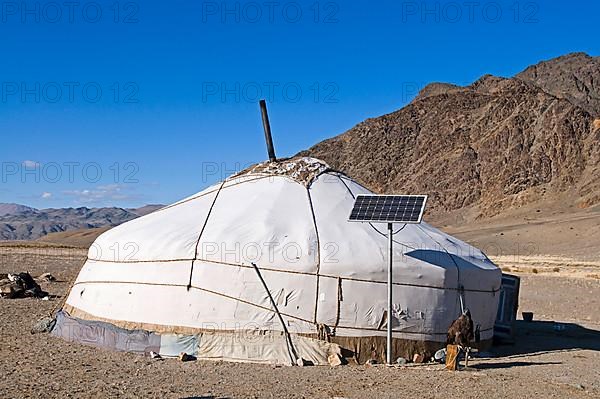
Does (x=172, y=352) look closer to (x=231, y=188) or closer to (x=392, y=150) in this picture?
(x=231, y=188)

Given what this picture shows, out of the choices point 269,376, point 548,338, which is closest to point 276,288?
point 269,376

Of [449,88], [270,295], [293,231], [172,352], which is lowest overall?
[172,352]

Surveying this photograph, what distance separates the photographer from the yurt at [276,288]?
10.8 meters

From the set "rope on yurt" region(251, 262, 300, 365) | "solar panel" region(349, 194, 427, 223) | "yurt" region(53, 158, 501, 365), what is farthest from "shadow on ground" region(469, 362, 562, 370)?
"rope on yurt" region(251, 262, 300, 365)

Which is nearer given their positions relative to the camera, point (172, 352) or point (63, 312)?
point (172, 352)

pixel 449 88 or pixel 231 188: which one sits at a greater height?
pixel 449 88

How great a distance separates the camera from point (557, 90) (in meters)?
89.5

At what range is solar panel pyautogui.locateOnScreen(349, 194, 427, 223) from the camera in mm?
10617

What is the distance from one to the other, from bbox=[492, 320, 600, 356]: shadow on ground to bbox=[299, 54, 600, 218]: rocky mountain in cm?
4464

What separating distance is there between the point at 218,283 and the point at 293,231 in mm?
1389

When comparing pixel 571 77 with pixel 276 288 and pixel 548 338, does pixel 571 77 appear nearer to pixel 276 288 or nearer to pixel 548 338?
pixel 548 338

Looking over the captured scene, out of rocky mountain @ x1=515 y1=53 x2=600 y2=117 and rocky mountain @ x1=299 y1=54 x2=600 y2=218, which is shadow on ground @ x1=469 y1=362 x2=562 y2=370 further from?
rocky mountain @ x1=515 y1=53 x2=600 y2=117

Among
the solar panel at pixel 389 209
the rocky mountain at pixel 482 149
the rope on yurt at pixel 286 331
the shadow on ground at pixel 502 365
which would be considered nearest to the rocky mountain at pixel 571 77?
the rocky mountain at pixel 482 149

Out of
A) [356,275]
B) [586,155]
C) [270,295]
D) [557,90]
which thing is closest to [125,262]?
[270,295]
